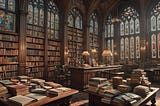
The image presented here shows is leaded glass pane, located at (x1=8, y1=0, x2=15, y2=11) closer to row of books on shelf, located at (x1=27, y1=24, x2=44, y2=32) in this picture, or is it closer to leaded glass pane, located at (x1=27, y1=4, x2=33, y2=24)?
leaded glass pane, located at (x1=27, y1=4, x2=33, y2=24)

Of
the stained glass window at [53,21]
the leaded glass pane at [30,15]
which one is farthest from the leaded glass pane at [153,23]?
the leaded glass pane at [30,15]

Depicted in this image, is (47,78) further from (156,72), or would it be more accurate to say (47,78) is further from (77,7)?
(156,72)

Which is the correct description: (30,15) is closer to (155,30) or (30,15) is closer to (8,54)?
(8,54)

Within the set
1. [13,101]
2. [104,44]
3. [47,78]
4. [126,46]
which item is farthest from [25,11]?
[126,46]

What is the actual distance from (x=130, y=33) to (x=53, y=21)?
→ 6654mm

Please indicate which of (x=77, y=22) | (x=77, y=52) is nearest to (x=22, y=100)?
(x=77, y=52)

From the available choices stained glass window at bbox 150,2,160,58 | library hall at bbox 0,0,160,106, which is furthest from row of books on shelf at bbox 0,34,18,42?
stained glass window at bbox 150,2,160,58

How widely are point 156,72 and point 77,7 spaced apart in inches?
257

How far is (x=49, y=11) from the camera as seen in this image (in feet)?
27.2

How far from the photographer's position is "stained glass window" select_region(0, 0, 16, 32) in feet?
20.3

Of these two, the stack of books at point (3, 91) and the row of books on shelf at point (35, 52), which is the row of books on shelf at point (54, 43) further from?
the stack of books at point (3, 91)

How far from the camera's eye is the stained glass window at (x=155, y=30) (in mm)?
10414

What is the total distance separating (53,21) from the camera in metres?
8.58

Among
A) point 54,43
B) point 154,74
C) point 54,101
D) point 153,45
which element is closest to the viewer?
point 54,101
